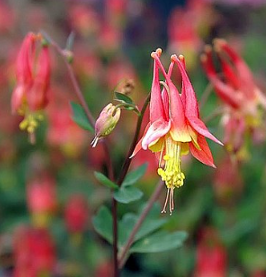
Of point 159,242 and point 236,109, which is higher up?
point 236,109

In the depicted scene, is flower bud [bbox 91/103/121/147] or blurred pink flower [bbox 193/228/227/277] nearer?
flower bud [bbox 91/103/121/147]

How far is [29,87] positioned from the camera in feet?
5.13

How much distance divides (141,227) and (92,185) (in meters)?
1.52

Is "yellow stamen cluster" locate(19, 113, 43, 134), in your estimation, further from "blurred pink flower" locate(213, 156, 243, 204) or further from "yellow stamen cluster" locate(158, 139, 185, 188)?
"blurred pink flower" locate(213, 156, 243, 204)

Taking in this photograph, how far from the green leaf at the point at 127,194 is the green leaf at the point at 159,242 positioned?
17 cm

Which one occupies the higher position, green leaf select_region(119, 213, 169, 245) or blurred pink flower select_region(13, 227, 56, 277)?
green leaf select_region(119, 213, 169, 245)

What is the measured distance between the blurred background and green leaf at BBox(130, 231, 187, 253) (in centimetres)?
77

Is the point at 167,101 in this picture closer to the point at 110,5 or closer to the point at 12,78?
the point at 12,78

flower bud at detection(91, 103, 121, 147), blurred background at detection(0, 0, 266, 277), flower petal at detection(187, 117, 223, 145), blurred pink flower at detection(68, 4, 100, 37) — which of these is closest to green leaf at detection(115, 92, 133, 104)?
flower bud at detection(91, 103, 121, 147)

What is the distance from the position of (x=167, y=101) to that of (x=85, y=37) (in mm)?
2847

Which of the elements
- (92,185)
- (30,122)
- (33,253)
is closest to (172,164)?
(30,122)

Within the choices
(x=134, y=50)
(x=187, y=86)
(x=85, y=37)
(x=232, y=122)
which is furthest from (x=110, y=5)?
(x=187, y=86)

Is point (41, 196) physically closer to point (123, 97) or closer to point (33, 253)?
point (33, 253)

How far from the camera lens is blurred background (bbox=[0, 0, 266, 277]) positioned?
2684 millimetres
